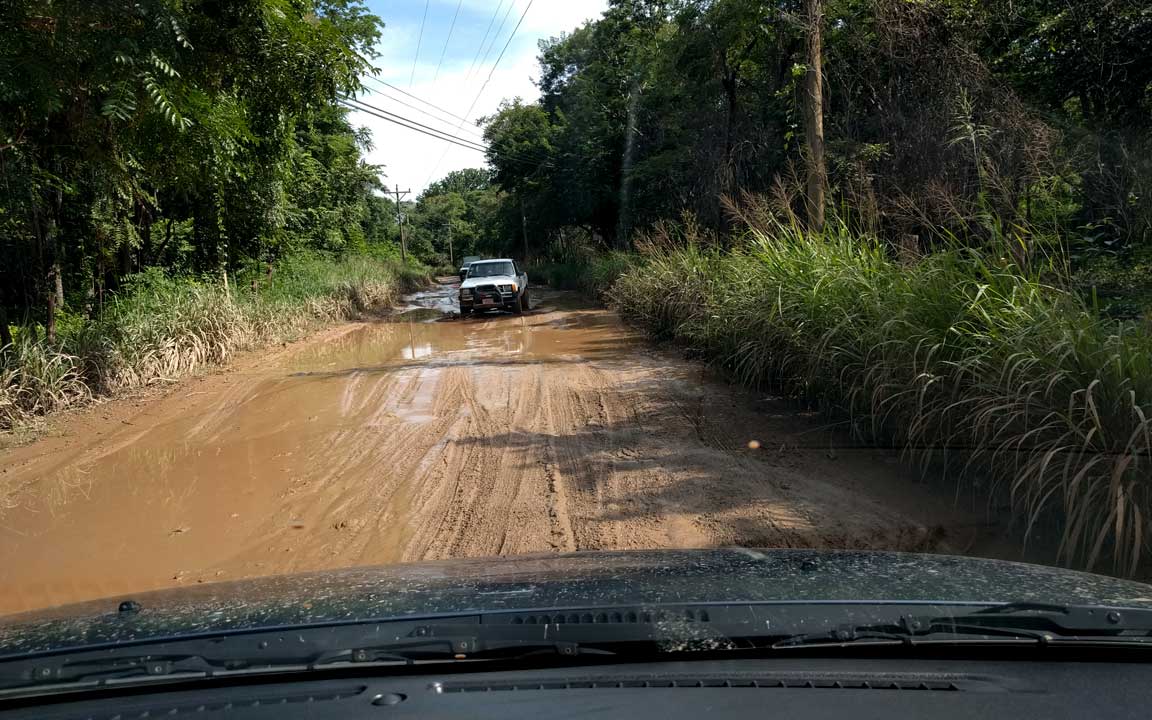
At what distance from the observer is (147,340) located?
11.5m

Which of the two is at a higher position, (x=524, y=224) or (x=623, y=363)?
(x=524, y=224)

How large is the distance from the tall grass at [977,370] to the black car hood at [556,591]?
1.89 metres

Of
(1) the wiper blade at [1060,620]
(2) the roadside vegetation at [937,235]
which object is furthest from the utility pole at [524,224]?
(1) the wiper blade at [1060,620]

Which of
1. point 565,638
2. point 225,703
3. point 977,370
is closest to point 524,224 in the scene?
point 977,370

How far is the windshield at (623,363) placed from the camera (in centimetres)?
436

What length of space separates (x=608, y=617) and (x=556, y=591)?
40 centimetres

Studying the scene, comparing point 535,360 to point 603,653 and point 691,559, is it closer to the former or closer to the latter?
point 691,559

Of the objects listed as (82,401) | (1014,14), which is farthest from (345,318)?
(1014,14)

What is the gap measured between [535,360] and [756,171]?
32.0ft

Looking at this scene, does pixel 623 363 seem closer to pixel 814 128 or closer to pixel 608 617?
pixel 814 128

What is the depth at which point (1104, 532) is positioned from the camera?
13.4ft

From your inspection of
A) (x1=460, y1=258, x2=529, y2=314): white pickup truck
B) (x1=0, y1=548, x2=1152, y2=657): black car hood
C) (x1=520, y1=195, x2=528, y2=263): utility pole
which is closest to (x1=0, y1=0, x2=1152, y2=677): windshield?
(x1=0, y1=548, x2=1152, y2=657): black car hood

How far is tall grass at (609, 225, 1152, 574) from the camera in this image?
4496mm

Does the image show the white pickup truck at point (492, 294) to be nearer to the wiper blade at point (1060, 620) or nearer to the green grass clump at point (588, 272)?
the green grass clump at point (588, 272)
